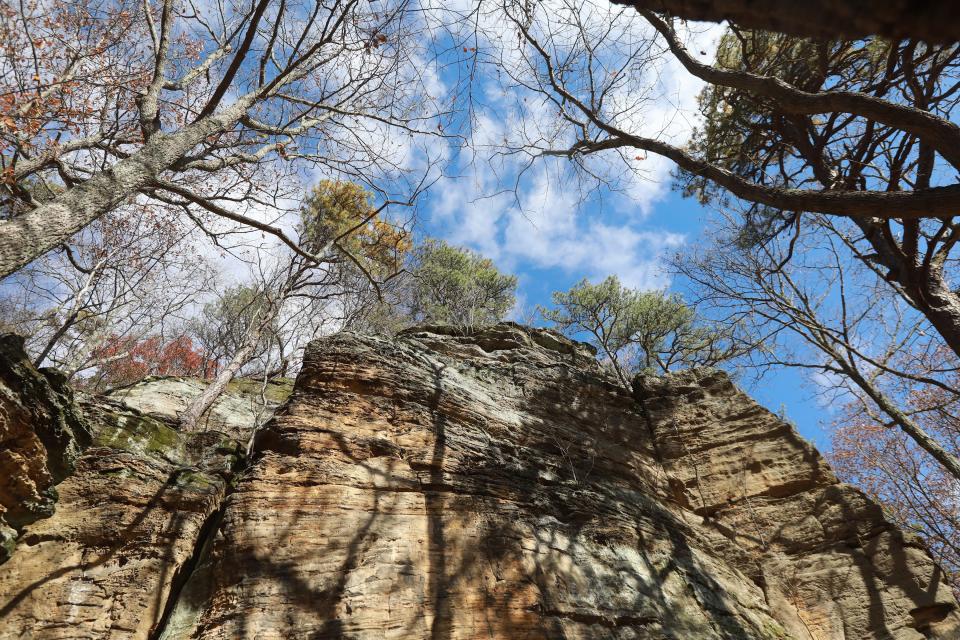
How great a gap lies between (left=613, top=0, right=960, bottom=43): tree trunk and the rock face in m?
4.24

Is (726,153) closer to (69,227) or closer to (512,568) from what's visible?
(512,568)

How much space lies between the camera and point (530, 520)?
5.13 m

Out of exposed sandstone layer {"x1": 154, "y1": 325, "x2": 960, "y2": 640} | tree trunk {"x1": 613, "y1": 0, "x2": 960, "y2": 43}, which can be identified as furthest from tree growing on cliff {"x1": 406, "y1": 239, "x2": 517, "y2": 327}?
tree trunk {"x1": 613, "y1": 0, "x2": 960, "y2": 43}

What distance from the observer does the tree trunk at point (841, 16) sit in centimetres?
129

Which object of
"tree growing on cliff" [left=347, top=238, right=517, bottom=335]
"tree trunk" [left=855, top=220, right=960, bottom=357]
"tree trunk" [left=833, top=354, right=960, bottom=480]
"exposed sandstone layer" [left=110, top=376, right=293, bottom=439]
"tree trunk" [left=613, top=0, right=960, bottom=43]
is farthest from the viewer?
"tree growing on cliff" [left=347, top=238, right=517, bottom=335]

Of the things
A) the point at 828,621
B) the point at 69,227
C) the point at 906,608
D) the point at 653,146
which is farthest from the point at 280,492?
the point at 906,608

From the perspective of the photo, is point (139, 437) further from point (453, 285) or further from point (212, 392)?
point (453, 285)

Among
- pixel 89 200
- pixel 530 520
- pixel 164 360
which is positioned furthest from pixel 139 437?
pixel 164 360

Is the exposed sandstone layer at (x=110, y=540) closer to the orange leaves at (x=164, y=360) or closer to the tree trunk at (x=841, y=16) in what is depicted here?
the tree trunk at (x=841, y=16)

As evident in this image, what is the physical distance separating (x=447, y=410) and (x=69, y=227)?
164 inches

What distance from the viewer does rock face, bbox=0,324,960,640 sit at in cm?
403

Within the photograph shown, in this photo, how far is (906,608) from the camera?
18.2ft

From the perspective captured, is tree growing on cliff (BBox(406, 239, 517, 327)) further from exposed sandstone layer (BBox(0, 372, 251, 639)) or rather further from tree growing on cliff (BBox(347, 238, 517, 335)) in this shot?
exposed sandstone layer (BBox(0, 372, 251, 639))

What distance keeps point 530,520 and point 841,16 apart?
4.73 metres
